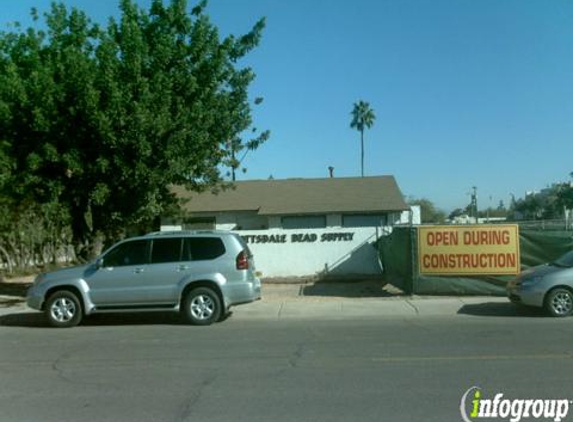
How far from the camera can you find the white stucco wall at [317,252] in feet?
69.1

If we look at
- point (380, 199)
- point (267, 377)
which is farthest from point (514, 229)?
point (380, 199)

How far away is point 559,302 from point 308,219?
62.7 feet

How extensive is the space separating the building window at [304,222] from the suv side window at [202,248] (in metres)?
18.4

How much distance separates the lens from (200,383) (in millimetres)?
7324

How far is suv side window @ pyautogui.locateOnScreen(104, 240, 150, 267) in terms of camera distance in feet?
41.9

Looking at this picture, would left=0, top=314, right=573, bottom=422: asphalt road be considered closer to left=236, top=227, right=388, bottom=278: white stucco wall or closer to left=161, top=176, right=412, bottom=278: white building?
left=236, top=227, right=388, bottom=278: white stucco wall

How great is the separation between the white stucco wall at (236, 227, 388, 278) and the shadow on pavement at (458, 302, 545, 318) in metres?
6.62

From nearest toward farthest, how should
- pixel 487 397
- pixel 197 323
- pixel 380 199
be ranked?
pixel 487 397, pixel 197 323, pixel 380 199

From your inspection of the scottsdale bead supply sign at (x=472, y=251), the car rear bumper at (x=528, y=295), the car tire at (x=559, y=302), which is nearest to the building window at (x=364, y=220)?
the scottsdale bead supply sign at (x=472, y=251)

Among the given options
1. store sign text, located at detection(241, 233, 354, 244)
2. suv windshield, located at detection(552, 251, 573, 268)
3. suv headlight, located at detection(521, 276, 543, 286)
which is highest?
store sign text, located at detection(241, 233, 354, 244)

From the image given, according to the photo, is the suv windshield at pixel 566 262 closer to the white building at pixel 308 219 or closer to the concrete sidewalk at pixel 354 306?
the concrete sidewalk at pixel 354 306

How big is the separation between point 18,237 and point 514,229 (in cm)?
1856

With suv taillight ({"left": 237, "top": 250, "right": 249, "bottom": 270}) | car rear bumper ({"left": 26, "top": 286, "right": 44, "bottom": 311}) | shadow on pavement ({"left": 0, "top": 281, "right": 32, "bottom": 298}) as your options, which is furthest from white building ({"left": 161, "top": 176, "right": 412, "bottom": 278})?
car rear bumper ({"left": 26, "top": 286, "right": 44, "bottom": 311})

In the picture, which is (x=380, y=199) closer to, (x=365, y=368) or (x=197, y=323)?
Answer: (x=197, y=323)
